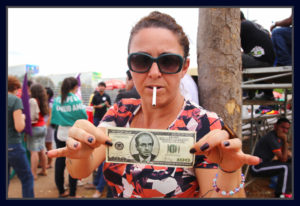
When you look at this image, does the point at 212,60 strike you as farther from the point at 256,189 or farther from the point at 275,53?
the point at 256,189

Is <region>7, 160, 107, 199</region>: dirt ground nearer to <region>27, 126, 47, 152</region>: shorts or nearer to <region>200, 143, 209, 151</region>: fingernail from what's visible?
<region>27, 126, 47, 152</region>: shorts

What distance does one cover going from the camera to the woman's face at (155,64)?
1.16 meters

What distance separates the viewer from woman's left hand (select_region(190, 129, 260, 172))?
880 mm

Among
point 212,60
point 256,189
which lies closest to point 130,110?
point 212,60

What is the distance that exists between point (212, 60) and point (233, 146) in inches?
65.6

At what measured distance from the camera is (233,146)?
875 millimetres

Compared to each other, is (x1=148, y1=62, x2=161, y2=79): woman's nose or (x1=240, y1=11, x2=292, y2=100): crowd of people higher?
(x1=240, y1=11, x2=292, y2=100): crowd of people

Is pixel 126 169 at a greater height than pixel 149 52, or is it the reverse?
pixel 149 52

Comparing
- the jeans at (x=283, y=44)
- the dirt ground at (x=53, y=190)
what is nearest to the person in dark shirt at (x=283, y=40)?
the jeans at (x=283, y=44)

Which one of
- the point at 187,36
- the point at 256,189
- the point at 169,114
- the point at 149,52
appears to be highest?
the point at 187,36

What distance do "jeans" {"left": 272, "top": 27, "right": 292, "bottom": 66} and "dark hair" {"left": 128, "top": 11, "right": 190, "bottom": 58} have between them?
250 centimetres

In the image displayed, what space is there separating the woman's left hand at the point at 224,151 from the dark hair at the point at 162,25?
591 millimetres

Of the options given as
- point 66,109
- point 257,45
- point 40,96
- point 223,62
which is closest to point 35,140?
point 40,96

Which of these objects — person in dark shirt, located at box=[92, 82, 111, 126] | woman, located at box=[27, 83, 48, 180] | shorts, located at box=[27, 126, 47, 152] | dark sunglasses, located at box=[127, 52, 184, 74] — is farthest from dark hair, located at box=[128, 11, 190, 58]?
person in dark shirt, located at box=[92, 82, 111, 126]
